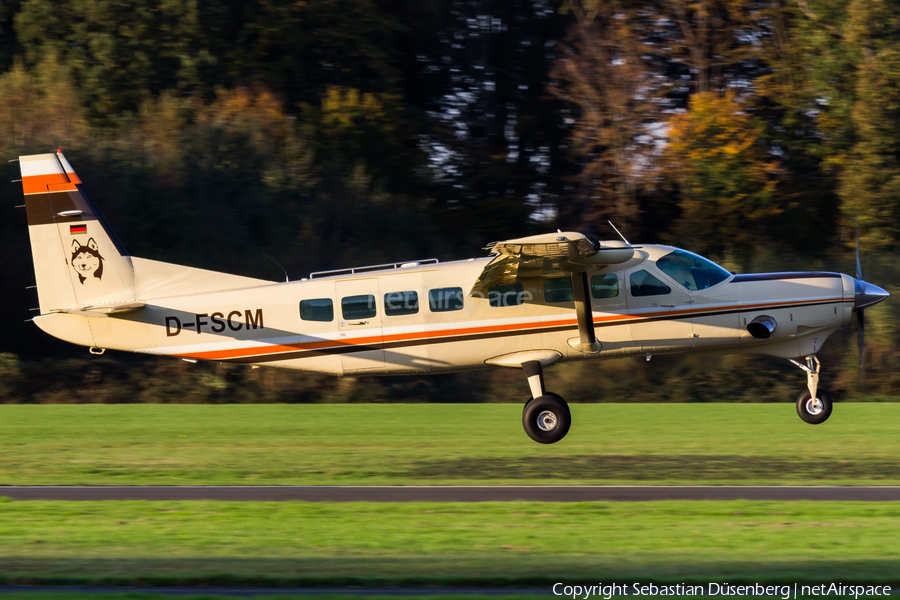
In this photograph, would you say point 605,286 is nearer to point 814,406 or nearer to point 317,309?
point 814,406

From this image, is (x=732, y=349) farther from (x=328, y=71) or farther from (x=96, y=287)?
(x=328, y=71)

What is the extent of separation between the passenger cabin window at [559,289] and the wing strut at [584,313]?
0.19 m

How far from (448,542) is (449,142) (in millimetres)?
26247

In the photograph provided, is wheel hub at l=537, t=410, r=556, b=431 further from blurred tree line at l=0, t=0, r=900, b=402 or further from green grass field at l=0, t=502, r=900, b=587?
blurred tree line at l=0, t=0, r=900, b=402

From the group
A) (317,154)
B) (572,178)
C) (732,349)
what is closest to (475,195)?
(572,178)

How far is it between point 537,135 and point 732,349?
69.8 feet

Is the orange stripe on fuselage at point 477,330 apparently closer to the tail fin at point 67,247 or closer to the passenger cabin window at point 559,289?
the passenger cabin window at point 559,289

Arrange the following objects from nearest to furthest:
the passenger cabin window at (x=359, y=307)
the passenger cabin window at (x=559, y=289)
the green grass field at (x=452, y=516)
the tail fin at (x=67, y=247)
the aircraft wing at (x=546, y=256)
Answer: the green grass field at (x=452, y=516) → the aircraft wing at (x=546, y=256) → the passenger cabin window at (x=559, y=289) → the passenger cabin window at (x=359, y=307) → the tail fin at (x=67, y=247)

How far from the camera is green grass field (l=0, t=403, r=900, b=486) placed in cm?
1245

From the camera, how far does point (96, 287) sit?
569 inches

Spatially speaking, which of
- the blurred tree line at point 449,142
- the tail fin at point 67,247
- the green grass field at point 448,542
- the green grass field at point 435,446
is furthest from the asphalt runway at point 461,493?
the blurred tree line at point 449,142

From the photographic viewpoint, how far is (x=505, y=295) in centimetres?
1384

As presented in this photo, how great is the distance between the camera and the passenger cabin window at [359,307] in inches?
549

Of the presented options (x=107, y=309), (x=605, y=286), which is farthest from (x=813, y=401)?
(x=107, y=309)
